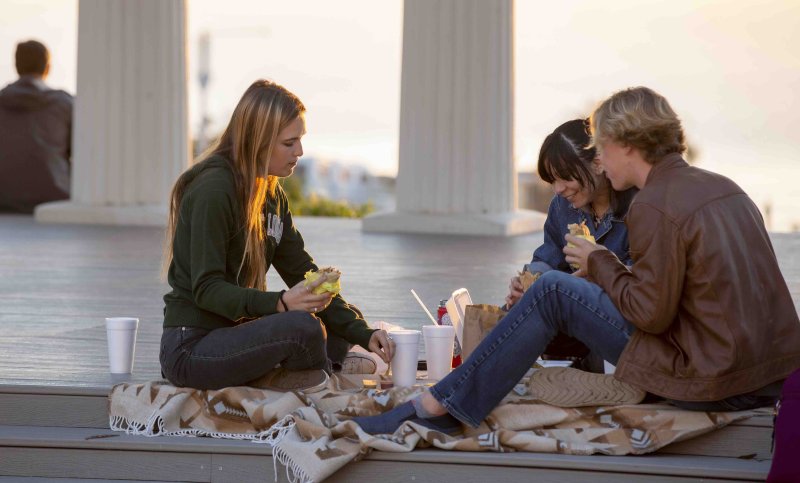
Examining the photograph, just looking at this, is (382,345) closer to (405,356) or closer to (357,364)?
(405,356)

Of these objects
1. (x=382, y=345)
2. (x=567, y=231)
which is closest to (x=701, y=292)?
(x=567, y=231)

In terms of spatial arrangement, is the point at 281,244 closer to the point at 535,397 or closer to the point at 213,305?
the point at 213,305

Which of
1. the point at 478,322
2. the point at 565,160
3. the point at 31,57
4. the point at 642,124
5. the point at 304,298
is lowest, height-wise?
the point at 478,322

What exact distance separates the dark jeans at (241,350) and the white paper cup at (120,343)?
1.13 feet

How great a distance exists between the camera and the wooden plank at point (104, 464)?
13.8 ft

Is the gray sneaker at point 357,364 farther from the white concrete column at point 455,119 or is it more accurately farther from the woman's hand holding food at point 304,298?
the white concrete column at point 455,119

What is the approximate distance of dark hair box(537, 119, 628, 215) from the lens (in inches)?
185

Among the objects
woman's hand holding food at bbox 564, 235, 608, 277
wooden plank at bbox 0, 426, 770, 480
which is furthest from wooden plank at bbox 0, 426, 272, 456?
woman's hand holding food at bbox 564, 235, 608, 277

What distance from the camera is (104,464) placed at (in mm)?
4258

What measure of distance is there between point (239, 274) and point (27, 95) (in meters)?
9.98

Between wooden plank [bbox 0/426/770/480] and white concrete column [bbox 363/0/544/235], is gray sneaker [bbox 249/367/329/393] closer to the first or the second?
wooden plank [bbox 0/426/770/480]

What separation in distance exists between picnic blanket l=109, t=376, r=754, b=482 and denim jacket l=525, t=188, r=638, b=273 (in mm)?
813

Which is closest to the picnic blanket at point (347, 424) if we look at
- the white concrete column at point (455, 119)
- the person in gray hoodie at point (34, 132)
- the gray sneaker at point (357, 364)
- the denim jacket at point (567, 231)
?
the gray sneaker at point (357, 364)

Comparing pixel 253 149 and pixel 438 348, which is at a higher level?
pixel 253 149
